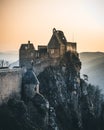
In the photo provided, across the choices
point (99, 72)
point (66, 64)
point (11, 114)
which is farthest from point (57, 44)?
point (11, 114)

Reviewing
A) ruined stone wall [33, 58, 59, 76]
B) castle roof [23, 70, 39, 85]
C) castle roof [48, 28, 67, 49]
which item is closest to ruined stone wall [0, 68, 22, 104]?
castle roof [23, 70, 39, 85]

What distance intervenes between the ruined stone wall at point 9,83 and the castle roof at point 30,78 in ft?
0.55

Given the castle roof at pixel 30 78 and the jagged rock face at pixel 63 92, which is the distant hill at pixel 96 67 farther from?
the castle roof at pixel 30 78

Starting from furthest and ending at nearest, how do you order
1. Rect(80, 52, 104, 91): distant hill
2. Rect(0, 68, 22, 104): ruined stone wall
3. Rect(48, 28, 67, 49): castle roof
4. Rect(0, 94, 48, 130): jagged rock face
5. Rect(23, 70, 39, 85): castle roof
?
Rect(48, 28, 67, 49): castle roof → Rect(80, 52, 104, 91): distant hill → Rect(23, 70, 39, 85): castle roof → Rect(0, 68, 22, 104): ruined stone wall → Rect(0, 94, 48, 130): jagged rock face

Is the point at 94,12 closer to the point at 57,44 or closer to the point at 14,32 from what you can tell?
the point at 57,44

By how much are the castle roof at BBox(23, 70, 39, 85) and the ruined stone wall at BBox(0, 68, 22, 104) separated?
6.6 inches

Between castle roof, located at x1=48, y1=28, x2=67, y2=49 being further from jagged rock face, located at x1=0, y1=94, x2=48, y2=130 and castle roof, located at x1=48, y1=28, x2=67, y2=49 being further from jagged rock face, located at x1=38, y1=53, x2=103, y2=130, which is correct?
jagged rock face, located at x1=0, y1=94, x2=48, y2=130

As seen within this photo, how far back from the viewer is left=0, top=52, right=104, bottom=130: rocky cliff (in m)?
12.6

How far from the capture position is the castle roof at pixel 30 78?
529 inches

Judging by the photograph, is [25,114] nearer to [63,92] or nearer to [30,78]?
[30,78]

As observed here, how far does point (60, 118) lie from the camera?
541 inches

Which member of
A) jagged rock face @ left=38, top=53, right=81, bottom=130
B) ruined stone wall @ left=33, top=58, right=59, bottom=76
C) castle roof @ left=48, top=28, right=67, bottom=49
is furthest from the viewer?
castle roof @ left=48, top=28, right=67, bottom=49

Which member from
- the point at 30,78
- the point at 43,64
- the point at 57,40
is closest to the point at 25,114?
the point at 30,78

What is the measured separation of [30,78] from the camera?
13.5m
